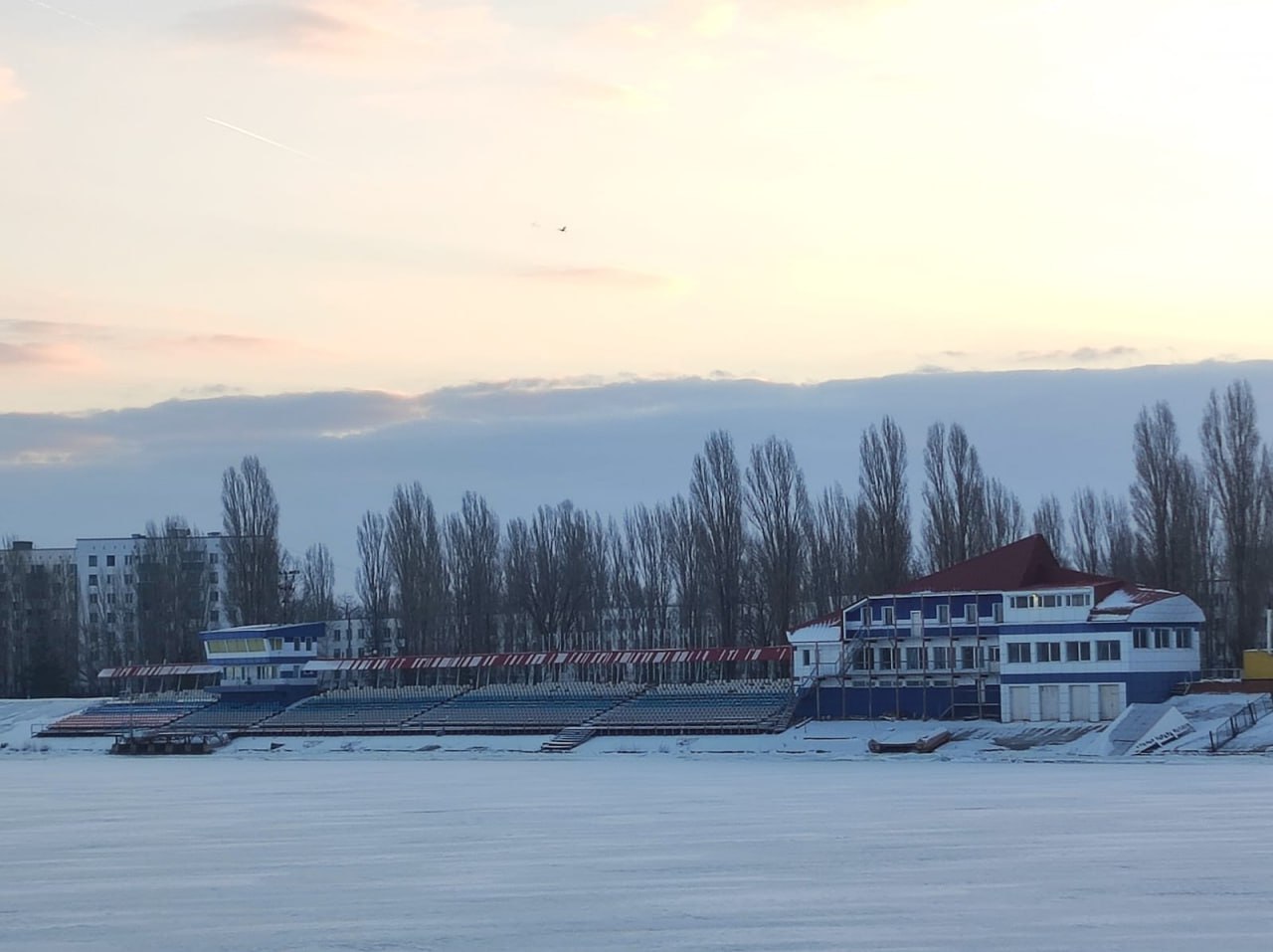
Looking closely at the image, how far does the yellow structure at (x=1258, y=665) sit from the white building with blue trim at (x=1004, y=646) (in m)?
2.90

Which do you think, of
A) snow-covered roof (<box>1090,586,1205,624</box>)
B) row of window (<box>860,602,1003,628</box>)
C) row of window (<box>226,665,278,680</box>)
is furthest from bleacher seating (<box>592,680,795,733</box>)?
row of window (<box>226,665,278,680</box>)

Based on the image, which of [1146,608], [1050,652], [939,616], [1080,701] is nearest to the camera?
[1146,608]

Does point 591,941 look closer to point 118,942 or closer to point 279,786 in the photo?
point 118,942

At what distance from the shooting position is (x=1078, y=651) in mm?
A: 72562

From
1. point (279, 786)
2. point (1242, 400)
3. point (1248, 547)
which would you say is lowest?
point (279, 786)

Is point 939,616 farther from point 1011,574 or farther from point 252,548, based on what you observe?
point 252,548

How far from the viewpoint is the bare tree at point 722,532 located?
94.3 meters

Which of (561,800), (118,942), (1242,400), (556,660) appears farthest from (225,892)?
(1242,400)

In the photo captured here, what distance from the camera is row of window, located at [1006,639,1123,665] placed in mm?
71688

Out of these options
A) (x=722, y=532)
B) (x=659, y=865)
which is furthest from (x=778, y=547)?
(x=659, y=865)

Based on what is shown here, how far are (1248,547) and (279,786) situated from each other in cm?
4775

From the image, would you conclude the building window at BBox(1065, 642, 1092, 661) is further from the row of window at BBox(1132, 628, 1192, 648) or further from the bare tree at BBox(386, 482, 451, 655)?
the bare tree at BBox(386, 482, 451, 655)

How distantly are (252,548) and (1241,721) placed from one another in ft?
207

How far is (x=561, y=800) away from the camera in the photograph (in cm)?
4606
